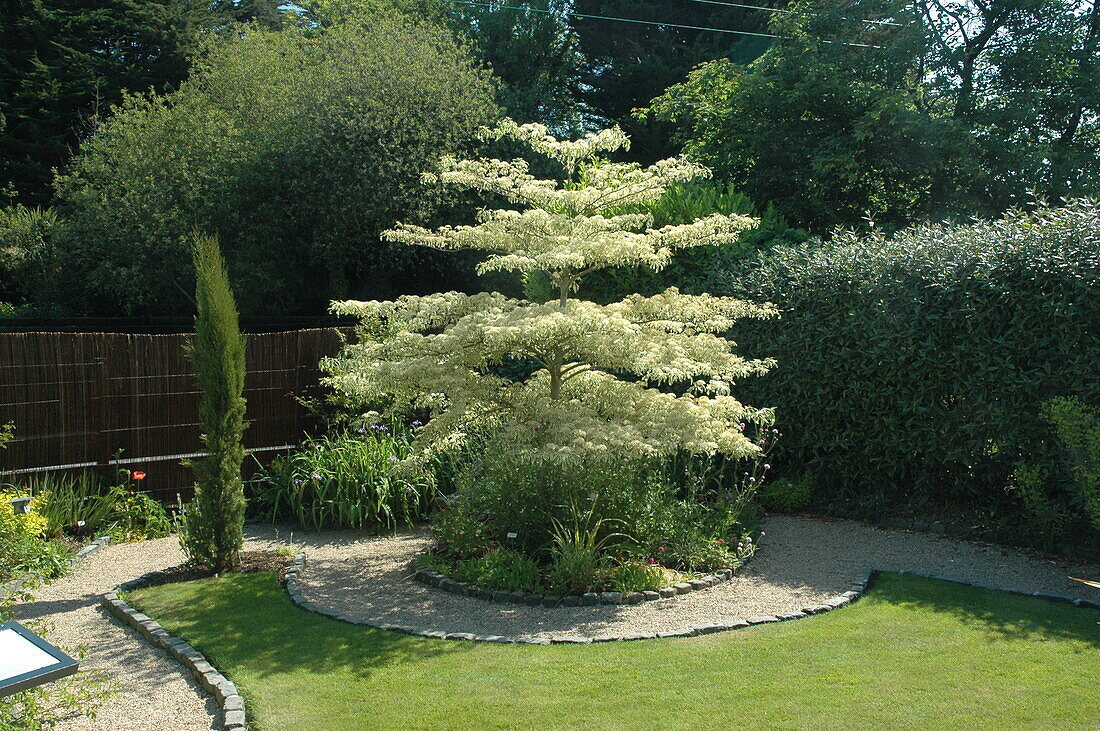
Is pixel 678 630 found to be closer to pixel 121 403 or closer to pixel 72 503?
pixel 72 503

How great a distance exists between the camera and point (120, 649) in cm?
496

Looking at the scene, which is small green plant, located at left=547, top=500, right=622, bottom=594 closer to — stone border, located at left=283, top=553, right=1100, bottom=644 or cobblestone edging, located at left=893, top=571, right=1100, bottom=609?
stone border, located at left=283, top=553, right=1100, bottom=644

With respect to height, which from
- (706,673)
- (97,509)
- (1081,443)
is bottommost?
(706,673)

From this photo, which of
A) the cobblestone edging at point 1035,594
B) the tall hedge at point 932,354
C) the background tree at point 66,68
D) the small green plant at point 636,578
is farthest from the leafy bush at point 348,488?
the background tree at point 66,68

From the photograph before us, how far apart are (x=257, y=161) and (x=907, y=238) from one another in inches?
526

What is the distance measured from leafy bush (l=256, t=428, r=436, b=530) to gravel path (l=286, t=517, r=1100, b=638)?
25 cm

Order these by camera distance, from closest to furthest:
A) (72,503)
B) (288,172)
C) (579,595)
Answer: (579,595) < (72,503) < (288,172)

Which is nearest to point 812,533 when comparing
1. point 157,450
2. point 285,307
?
point 157,450

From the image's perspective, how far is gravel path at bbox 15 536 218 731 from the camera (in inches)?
159

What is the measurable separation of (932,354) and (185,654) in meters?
5.90

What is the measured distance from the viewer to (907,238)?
7555 millimetres

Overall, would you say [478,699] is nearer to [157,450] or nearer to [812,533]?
[812,533]

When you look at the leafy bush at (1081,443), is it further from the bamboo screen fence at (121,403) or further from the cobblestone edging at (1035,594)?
the bamboo screen fence at (121,403)

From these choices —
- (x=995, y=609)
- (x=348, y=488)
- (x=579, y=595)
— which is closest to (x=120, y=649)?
(x=579, y=595)
